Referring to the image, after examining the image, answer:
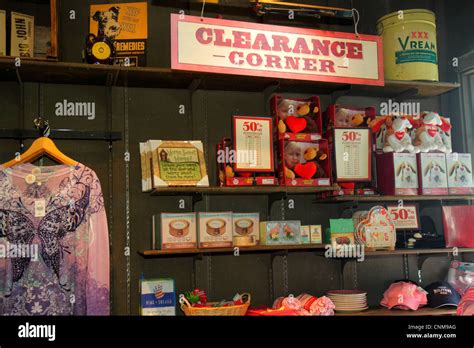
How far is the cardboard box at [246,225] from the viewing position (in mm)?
2725

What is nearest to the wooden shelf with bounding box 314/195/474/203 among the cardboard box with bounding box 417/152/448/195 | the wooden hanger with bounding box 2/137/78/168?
the cardboard box with bounding box 417/152/448/195

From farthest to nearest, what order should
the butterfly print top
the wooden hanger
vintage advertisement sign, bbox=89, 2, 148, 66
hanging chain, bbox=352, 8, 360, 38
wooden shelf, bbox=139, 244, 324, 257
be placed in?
hanging chain, bbox=352, 8, 360, 38 < vintage advertisement sign, bbox=89, 2, 148, 66 < wooden shelf, bbox=139, 244, 324, 257 < the wooden hanger < the butterfly print top

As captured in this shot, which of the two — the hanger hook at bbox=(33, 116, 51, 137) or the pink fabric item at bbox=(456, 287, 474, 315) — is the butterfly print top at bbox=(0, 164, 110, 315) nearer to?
the hanger hook at bbox=(33, 116, 51, 137)

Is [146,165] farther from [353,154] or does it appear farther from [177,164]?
[353,154]

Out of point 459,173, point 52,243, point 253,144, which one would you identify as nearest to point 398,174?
point 459,173

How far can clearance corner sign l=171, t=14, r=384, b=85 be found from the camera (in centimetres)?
262

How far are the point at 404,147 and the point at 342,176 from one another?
0.44 metres

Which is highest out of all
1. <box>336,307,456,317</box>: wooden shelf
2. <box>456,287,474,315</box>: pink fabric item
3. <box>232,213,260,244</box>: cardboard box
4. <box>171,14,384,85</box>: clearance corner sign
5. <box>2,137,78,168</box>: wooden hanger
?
<box>171,14,384,85</box>: clearance corner sign

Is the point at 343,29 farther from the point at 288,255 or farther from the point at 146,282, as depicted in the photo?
the point at 146,282

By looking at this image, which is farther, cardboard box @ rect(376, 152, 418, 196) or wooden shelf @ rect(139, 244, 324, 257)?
cardboard box @ rect(376, 152, 418, 196)

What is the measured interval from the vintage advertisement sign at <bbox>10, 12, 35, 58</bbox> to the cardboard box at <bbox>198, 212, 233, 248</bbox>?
3.95 ft

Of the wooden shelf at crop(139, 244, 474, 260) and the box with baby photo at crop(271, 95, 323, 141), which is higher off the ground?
the box with baby photo at crop(271, 95, 323, 141)

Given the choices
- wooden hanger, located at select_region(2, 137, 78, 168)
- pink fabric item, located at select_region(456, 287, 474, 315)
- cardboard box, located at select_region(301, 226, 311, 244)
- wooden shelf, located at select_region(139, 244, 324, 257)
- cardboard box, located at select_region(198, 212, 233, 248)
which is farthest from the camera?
cardboard box, located at select_region(301, 226, 311, 244)

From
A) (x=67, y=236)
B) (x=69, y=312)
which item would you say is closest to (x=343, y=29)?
(x=67, y=236)
